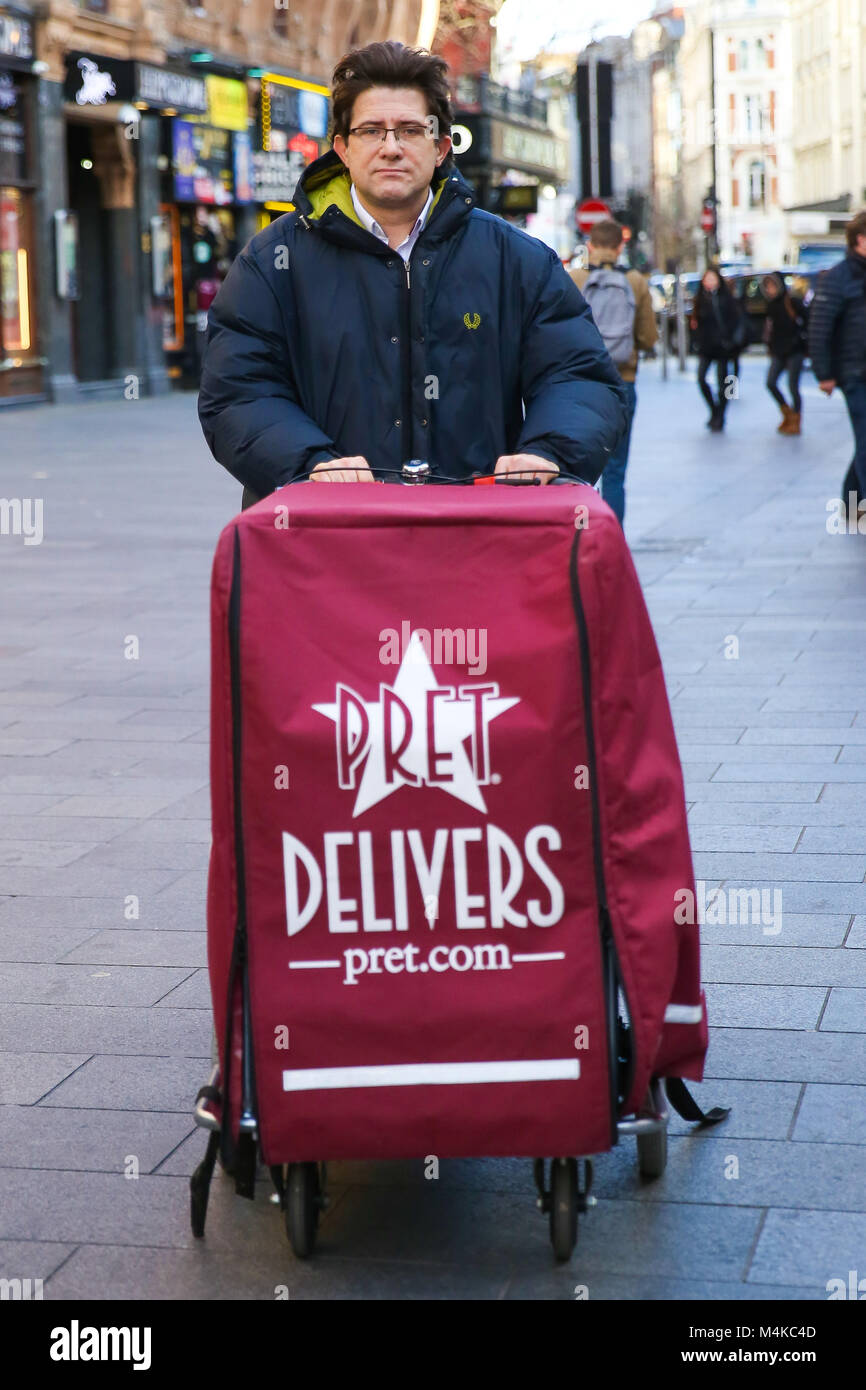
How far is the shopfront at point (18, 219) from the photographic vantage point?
23484mm

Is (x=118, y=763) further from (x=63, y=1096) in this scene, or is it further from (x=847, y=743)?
(x=63, y=1096)

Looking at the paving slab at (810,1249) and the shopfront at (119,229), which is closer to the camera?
the paving slab at (810,1249)

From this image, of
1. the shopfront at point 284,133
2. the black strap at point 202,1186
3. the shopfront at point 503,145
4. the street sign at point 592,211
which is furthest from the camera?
the shopfront at point 503,145

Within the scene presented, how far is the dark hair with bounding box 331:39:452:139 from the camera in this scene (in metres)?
3.45

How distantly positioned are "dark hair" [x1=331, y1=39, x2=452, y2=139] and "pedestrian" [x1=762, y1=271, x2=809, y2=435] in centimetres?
1710

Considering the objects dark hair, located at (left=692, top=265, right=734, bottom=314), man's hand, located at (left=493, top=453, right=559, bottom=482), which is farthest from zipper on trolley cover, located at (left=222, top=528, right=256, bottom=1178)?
dark hair, located at (left=692, top=265, right=734, bottom=314)

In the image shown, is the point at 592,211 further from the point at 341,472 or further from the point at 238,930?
the point at 238,930

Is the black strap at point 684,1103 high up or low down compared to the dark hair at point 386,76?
down

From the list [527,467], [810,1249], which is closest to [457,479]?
[527,467]

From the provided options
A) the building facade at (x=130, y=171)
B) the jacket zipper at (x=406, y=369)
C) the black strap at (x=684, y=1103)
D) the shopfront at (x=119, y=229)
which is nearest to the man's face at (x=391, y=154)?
the jacket zipper at (x=406, y=369)

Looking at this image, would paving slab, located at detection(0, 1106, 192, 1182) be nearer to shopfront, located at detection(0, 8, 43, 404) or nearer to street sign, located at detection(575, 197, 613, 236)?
street sign, located at detection(575, 197, 613, 236)

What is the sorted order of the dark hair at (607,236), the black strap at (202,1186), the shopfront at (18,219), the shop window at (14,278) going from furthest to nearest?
1. the shop window at (14,278)
2. the shopfront at (18,219)
3. the dark hair at (607,236)
4. the black strap at (202,1186)

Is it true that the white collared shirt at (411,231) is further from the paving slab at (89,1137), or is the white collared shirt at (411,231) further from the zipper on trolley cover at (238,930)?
the paving slab at (89,1137)

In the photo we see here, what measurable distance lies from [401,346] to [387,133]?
37 cm
